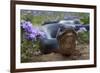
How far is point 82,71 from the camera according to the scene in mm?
2230

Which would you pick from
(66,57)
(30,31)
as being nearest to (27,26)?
(30,31)

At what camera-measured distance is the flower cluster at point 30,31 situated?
2.01 metres

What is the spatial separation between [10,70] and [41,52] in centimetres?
38

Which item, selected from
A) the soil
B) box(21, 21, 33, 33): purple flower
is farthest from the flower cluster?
the soil

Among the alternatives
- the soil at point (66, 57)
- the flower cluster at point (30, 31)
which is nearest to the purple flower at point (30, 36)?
the flower cluster at point (30, 31)

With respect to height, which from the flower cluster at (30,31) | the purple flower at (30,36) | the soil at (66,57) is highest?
the flower cluster at (30,31)

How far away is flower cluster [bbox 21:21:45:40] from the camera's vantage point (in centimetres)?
201

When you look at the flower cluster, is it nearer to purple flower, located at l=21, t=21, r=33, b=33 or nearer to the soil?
purple flower, located at l=21, t=21, r=33, b=33

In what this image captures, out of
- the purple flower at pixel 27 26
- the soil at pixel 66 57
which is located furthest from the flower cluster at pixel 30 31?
the soil at pixel 66 57

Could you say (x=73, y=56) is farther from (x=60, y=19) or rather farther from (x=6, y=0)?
(x=6, y=0)

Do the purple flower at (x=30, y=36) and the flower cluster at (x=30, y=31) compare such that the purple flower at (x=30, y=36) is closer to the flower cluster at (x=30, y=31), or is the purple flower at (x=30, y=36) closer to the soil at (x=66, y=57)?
the flower cluster at (x=30, y=31)

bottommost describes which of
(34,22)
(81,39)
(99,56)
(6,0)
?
(99,56)

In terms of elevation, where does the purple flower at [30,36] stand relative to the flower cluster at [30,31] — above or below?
below

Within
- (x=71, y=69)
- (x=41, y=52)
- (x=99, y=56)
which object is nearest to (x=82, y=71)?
(x=71, y=69)
